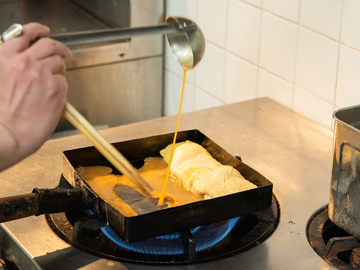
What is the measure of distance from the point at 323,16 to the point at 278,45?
203 mm

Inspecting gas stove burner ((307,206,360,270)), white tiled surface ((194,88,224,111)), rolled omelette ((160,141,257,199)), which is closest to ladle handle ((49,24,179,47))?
rolled omelette ((160,141,257,199))

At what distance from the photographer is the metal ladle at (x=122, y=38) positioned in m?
0.70

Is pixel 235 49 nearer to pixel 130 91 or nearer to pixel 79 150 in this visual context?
pixel 130 91

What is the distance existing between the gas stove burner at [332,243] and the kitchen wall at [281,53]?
1.27ft

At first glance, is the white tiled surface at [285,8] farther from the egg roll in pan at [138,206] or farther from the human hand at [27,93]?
the human hand at [27,93]

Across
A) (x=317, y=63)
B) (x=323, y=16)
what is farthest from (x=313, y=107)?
(x=323, y=16)

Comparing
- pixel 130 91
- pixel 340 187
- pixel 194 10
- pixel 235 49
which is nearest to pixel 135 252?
pixel 340 187

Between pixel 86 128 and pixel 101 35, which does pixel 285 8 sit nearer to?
pixel 101 35

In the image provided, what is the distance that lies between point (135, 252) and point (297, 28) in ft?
2.72

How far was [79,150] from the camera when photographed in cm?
110

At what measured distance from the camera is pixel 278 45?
1.52 m

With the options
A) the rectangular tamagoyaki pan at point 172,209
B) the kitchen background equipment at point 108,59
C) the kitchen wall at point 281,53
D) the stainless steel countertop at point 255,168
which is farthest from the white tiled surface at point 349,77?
the kitchen background equipment at point 108,59

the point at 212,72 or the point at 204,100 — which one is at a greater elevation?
the point at 212,72

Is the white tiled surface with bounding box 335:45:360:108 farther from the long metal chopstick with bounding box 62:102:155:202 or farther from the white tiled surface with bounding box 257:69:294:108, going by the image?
the long metal chopstick with bounding box 62:102:155:202
